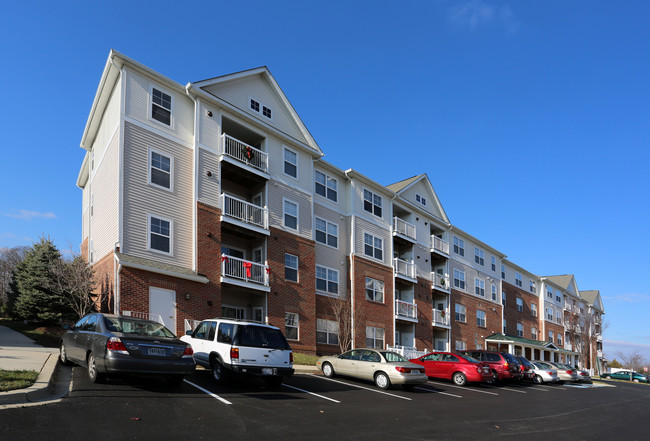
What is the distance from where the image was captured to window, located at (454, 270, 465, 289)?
138 feet

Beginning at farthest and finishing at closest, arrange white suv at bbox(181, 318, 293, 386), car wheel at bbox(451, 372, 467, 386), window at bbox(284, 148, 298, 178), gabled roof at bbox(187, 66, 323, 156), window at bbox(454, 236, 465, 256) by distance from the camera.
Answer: window at bbox(454, 236, 465, 256) < window at bbox(284, 148, 298, 178) < gabled roof at bbox(187, 66, 323, 156) < car wheel at bbox(451, 372, 467, 386) < white suv at bbox(181, 318, 293, 386)

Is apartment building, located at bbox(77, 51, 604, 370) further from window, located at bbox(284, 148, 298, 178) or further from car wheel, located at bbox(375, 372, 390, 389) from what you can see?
car wheel, located at bbox(375, 372, 390, 389)

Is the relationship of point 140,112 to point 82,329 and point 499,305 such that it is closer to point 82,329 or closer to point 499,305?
point 82,329

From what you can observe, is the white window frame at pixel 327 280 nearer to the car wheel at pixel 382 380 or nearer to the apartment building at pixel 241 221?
the apartment building at pixel 241 221

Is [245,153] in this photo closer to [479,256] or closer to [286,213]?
[286,213]

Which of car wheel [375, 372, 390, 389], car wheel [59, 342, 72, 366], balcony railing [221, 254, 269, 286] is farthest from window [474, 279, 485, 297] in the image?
car wheel [59, 342, 72, 366]

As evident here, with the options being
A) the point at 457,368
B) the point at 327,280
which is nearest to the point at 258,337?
the point at 457,368

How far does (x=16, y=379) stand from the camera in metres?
10.0

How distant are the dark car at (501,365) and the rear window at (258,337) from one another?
12.4 metres

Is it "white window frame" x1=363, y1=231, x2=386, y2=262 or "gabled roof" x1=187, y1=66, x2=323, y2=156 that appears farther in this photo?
"white window frame" x1=363, y1=231, x2=386, y2=262

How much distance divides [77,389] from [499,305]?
4474cm

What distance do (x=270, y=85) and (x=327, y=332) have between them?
1328 centimetres

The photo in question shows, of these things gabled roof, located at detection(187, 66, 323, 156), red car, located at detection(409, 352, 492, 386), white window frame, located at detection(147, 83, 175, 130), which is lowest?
red car, located at detection(409, 352, 492, 386)

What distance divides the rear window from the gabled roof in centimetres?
1280
